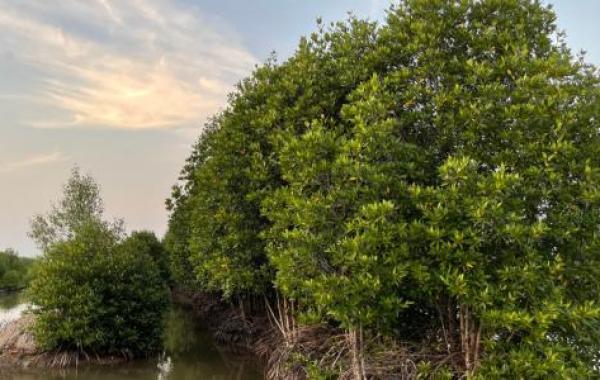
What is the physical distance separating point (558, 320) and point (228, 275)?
32.0ft

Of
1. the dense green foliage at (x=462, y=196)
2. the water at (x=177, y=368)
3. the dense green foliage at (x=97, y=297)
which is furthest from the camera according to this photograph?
the dense green foliage at (x=97, y=297)

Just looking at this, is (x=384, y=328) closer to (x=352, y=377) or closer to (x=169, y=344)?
(x=352, y=377)

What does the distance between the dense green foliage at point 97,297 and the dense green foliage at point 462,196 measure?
9.60 metres

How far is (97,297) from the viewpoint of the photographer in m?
19.0

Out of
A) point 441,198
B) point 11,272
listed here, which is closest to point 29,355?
point 441,198

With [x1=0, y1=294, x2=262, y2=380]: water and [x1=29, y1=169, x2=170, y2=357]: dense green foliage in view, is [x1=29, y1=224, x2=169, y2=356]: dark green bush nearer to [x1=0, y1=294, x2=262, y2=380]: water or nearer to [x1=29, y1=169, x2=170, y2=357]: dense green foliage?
[x1=29, y1=169, x2=170, y2=357]: dense green foliage

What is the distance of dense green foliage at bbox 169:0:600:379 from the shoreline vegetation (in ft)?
0.12

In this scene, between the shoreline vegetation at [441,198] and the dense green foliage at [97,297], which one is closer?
the shoreline vegetation at [441,198]

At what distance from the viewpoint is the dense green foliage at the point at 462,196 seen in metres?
9.05

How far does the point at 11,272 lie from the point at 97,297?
4988 centimetres

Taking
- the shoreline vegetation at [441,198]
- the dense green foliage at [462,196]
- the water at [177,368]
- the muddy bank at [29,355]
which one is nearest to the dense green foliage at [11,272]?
the muddy bank at [29,355]

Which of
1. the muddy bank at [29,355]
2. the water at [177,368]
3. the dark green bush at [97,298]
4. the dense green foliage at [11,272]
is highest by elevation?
the dense green foliage at [11,272]

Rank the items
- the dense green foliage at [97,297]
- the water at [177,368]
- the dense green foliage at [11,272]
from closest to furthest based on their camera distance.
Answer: the water at [177,368] → the dense green foliage at [97,297] → the dense green foliage at [11,272]

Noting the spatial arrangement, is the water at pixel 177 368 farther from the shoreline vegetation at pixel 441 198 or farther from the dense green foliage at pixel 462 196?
the dense green foliage at pixel 462 196
